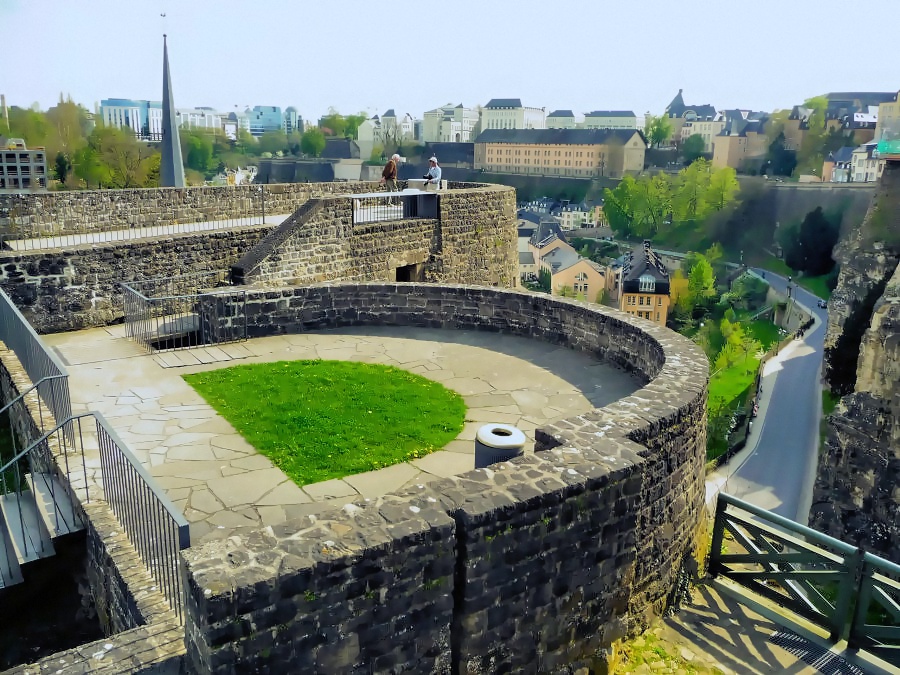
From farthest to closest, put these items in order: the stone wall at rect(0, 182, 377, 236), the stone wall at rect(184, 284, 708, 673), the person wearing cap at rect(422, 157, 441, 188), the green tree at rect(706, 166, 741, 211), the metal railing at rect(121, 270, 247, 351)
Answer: the green tree at rect(706, 166, 741, 211) < the person wearing cap at rect(422, 157, 441, 188) < the stone wall at rect(0, 182, 377, 236) < the metal railing at rect(121, 270, 247, 351) < the stone wall at rect(184, 284, 708, 673)

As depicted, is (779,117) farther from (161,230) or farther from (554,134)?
(161,230)

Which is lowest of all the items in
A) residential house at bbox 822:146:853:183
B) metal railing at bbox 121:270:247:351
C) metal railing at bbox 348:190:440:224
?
metal railing at bbox 121:270:247:351

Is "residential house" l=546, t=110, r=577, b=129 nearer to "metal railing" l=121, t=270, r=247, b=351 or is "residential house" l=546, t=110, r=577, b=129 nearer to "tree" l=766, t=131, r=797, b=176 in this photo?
"tree" l=766, t=131, r=797, b=176

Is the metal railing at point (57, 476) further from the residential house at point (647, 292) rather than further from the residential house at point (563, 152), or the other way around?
the residential house at point (563, 152)

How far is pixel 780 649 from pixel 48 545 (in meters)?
5.48

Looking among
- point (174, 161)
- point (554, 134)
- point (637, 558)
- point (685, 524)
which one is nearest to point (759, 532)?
point (685, 524)

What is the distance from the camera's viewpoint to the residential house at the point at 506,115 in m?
143

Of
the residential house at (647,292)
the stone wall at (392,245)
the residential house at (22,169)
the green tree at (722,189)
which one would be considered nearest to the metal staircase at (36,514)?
the stone wall at (392,245)

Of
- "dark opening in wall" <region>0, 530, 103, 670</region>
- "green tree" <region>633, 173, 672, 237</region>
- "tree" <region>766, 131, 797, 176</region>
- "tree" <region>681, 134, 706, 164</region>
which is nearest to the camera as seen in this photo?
"dark opening in wall" <region>0, 530, 103, 670</region>

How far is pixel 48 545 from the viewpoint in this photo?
17.6 feet

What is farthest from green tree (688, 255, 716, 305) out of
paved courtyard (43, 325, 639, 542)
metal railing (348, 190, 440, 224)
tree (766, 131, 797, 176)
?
paved courtyard (43, 325, 639, 542)

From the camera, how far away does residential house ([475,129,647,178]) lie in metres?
101

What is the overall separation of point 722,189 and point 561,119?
8361cm

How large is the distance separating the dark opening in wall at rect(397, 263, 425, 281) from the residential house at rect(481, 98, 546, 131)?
432 feet
